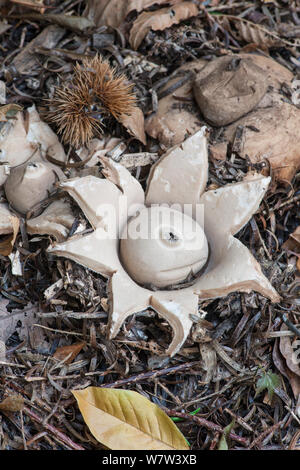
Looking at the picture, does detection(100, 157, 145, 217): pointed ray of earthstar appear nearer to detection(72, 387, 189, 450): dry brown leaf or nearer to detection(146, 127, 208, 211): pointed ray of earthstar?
detection(146, 127, 208, 211): pointed ray of earthstar

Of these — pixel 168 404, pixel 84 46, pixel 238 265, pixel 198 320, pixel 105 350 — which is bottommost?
pixel 168 404

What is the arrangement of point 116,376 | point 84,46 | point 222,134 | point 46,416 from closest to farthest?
point 46,416 → point 116,376 → point 222,134 → point 84,46

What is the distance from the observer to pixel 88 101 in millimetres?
2244

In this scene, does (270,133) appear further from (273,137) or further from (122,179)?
(122,179)

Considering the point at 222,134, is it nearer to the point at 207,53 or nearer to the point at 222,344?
the point at 207,53

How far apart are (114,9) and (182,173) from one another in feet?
3.29

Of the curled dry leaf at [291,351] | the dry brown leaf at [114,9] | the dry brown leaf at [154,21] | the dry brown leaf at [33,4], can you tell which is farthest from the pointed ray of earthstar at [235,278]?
the dry brown leaf at [33,4]

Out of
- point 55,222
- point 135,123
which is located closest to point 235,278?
point 55,222

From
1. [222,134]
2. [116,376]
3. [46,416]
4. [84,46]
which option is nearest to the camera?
[46,416]

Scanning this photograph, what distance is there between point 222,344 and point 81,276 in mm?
604

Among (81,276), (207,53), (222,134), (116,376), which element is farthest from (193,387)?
(207,53)

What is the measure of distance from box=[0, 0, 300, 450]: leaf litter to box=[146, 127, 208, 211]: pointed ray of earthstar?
0.14 meters

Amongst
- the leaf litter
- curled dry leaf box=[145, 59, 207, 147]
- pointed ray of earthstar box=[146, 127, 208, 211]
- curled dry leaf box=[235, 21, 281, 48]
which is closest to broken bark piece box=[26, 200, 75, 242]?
the leaf litter

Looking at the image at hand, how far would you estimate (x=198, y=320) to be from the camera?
6.51ft
